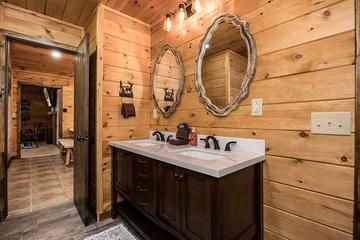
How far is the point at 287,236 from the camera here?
4.08ft

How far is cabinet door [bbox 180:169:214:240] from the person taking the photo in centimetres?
104

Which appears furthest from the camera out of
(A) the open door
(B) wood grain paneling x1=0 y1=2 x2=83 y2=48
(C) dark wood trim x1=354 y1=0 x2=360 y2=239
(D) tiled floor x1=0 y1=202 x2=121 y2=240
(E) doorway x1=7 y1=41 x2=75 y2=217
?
(E) doorway x1=7 y1=41 x2=75 y2=217

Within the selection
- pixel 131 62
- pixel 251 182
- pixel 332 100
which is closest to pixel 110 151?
pixel 131 62

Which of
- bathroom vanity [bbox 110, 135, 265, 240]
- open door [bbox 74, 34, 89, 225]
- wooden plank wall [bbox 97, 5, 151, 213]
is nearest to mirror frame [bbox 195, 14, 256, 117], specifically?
bathroom vanity [bbox 110, 135, 265, 240]

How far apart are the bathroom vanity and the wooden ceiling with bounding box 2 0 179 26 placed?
1.65 m

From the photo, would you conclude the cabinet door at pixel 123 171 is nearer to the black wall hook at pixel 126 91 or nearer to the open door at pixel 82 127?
the open door at pixel 82 127

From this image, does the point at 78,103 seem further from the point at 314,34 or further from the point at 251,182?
the point at 314,34

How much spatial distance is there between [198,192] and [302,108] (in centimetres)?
87

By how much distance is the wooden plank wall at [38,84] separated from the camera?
15.9 ft

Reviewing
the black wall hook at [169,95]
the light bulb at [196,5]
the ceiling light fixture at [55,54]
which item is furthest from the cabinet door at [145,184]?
the ceiling light fixture at [55,54]

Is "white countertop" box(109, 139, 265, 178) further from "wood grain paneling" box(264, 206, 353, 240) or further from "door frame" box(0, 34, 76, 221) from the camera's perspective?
"door frame" box(0, 34, 76, 221)

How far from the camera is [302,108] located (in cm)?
118

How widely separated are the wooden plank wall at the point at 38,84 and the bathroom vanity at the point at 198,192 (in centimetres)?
497

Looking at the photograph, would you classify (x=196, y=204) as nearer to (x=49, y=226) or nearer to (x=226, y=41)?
(x=226, y=41)
